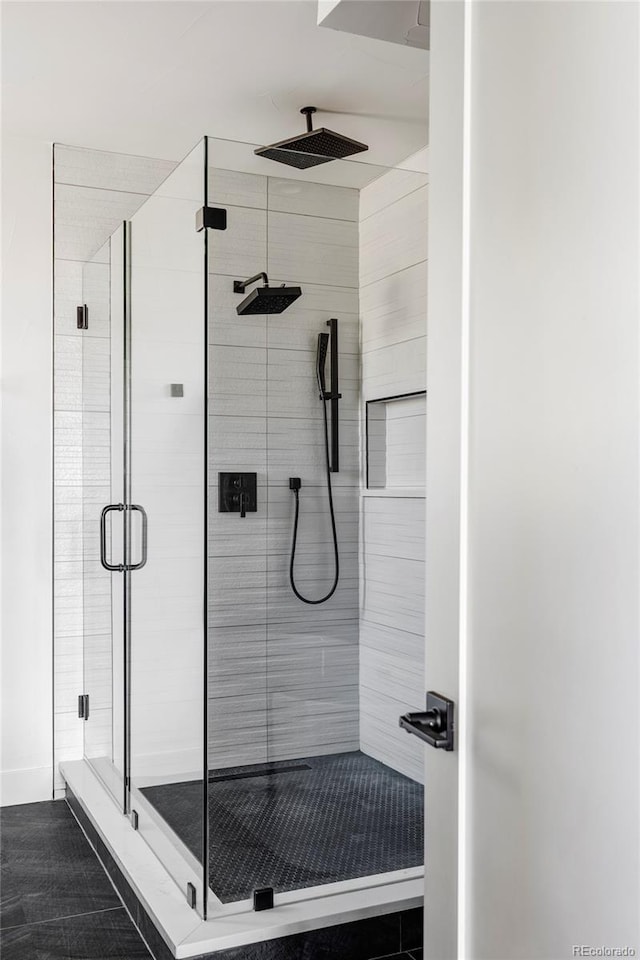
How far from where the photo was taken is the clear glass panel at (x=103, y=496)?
306 centimetres

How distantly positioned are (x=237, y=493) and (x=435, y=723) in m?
1.18

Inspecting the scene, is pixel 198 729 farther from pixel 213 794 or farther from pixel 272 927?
pixel 272 927

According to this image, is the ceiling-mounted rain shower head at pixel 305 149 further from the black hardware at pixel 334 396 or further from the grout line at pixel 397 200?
the black hardware at pixel 334 396

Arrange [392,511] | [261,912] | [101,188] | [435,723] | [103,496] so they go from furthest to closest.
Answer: [101,188] → [103,496] → [392,511] → [261,912] → [435,723]

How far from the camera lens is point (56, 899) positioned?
2.54 meters

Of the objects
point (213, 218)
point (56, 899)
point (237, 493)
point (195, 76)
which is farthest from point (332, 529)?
point (195, 76)

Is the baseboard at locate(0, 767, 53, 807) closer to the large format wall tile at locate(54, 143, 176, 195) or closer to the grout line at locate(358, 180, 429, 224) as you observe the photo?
the large format wall tile at locate(54, 143, 176, 195)

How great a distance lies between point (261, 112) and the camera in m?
3.03

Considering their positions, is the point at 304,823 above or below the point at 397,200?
below

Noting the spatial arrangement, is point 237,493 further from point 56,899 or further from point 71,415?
point 71,415

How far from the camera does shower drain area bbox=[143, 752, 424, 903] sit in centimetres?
218

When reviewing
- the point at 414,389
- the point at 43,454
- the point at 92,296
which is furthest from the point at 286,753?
the point at 92,296

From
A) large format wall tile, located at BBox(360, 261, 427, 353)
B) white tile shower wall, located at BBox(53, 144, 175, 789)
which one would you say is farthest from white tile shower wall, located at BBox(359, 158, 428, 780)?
white tile shower wall, located at BBox(53, 144, 175, 789)

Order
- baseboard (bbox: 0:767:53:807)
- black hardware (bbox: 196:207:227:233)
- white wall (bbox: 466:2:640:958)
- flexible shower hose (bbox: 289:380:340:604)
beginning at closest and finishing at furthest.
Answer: white wall (bbox: 466:2:640:958) → black hardware (bbox: 196:207:227:233) → flexible shower hose (bbox: 289:380:340:604) → baseboard (bbox: 0:767:53:807)
